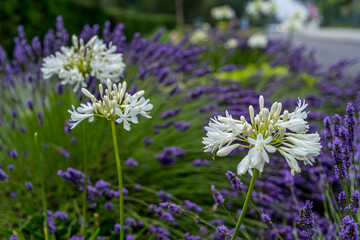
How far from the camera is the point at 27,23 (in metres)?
7.29

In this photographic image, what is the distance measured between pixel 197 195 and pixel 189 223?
1.15 feet

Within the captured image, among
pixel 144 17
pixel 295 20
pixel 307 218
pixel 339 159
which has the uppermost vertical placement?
pixel 144 17

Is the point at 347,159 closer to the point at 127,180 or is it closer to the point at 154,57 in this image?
the point at 127,180

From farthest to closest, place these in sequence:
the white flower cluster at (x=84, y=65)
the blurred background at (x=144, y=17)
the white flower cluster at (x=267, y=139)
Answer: the blurred background at (x=144, y=17)
the white flower cluster at (x=84, y=65)
the white flower cluster at (x=267, y=139)

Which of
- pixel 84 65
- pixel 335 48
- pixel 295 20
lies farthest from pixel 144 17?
pixel 84 65

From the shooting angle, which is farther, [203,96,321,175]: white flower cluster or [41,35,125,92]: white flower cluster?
[41,35,125,92]: white flower cluster

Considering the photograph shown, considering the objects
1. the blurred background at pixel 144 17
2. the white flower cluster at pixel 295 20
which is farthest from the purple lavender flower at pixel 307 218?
the white flower cluster at pixel 295 20

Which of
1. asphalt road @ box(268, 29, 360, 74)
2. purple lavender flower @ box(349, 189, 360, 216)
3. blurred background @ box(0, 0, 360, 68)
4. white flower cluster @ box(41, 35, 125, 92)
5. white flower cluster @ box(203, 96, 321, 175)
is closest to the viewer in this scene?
white flower cluster @ box(203, 96, 321, 175)

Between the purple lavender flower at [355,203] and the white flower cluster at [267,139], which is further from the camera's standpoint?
the purple lavender flower at [355,203]

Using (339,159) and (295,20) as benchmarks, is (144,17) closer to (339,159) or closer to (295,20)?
(295,20)

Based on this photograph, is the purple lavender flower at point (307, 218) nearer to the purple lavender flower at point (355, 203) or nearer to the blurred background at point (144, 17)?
the purple lavender flower at point (355, 203)

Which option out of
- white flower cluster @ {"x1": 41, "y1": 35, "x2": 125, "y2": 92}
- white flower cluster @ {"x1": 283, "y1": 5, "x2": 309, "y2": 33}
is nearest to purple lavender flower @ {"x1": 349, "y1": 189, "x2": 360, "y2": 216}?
white flower cluster @ {"x1": 41, "y1": 35, "x2": 125, "y2": 92}

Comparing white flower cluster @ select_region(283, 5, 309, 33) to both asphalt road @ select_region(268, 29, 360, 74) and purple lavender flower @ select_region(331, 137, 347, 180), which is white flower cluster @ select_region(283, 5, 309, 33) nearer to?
asphalt road @ select_region(268, 29, 360, 74)

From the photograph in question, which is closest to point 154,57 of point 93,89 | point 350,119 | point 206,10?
point 93,89
